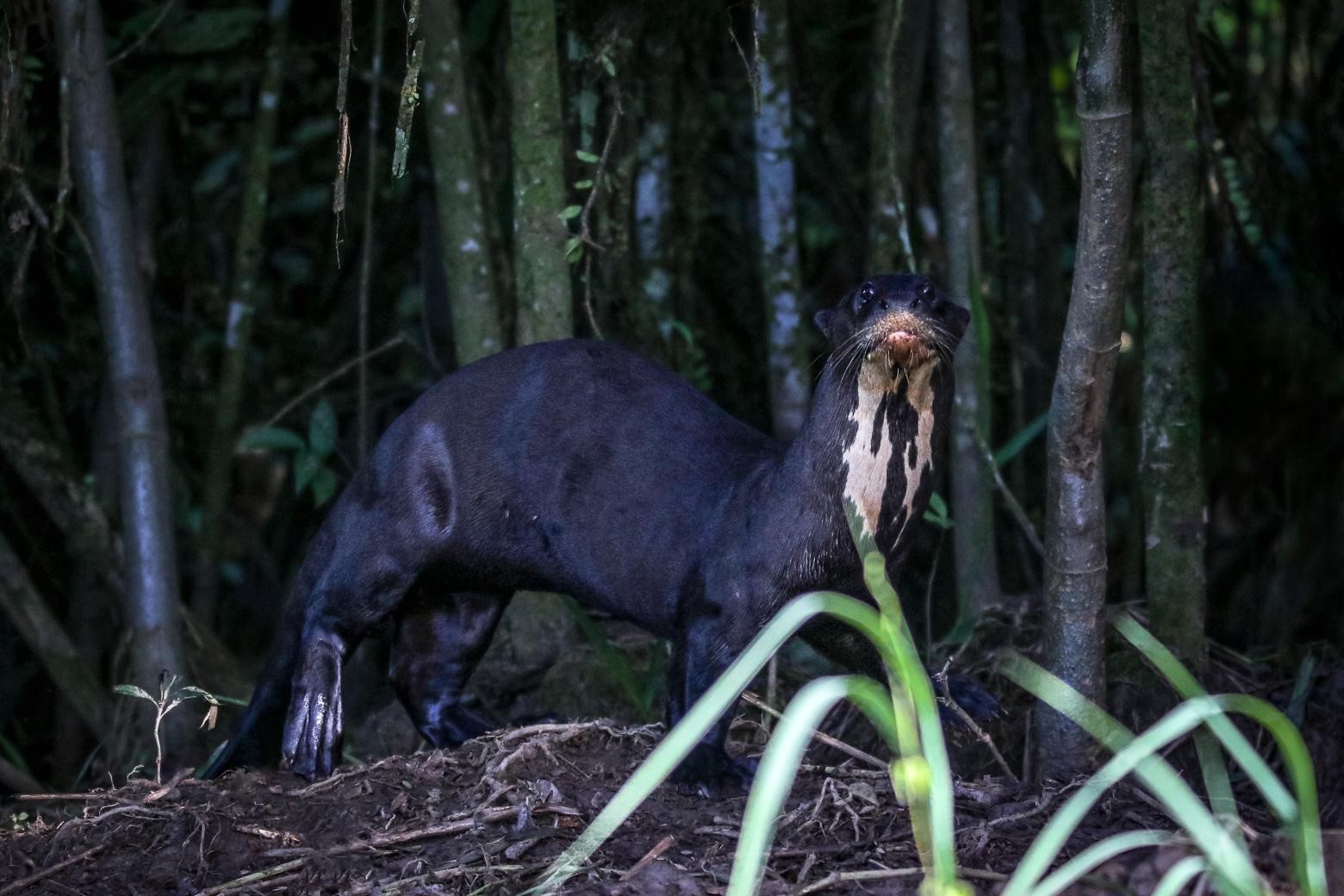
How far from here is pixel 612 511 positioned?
10.6ft

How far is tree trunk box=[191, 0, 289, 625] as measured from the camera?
15.1 ft

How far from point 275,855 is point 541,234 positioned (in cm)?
155

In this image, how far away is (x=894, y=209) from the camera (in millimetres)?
3975

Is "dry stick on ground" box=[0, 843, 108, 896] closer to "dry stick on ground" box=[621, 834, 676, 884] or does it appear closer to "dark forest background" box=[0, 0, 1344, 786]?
"dry stick on ground" box=[621, 834, 676, 884]

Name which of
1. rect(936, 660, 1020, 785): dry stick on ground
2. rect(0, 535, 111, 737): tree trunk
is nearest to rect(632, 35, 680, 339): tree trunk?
rect(936, 660, 1020, 785): dry stick on ground

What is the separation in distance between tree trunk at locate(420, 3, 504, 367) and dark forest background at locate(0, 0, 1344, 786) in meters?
0.01

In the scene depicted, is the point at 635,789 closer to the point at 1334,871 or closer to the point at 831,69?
the point at 1334,871

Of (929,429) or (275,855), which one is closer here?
(275,855)

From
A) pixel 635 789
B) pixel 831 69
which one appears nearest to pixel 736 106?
pixel 831 69

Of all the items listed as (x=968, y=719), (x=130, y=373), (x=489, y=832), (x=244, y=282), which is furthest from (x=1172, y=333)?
(x=244, y=282)

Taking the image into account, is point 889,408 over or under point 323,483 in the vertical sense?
over

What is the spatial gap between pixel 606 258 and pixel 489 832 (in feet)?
5.54

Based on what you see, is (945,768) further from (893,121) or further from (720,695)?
(893,121)

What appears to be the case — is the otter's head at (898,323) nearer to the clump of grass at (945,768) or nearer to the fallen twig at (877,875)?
the fallen twig at (877,875)
